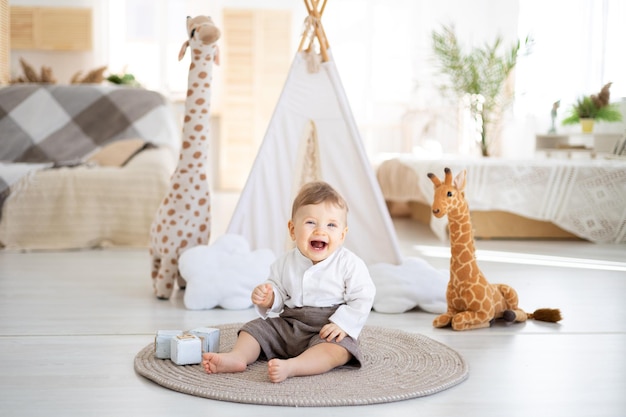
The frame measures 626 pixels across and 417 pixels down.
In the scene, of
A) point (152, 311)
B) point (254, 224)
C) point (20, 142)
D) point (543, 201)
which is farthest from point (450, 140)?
point (152, 311)

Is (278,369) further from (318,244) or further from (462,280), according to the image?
(462,280)

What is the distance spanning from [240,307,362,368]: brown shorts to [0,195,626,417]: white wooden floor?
0.27 metres

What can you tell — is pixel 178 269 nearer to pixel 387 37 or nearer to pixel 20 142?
pixel 20 142

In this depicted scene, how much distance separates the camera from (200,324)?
2.33 meters

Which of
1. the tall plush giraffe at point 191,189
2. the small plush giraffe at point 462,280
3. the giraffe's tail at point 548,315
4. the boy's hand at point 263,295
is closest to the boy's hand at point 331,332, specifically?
the boy's hand at point 263,295

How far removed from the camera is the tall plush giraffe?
2.75m

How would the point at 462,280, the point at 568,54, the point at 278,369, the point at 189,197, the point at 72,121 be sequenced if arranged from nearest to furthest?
1. the point at 278,369
2. the point at 462,280
3. the point at 189,197
4. the point at 72,121
5. the point at 568,54

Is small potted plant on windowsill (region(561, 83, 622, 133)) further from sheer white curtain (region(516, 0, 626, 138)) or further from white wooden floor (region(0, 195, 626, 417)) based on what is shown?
white wooden floor (region(0, 195, 626, 417))

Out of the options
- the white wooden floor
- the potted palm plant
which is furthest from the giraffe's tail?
the potted palm plant

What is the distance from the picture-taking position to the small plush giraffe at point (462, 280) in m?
2.27

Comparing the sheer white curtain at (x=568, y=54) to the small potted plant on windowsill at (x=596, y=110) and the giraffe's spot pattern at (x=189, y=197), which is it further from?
the giraffe's spot pattern at (x=189, y=197)

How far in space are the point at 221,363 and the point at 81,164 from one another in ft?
9.34

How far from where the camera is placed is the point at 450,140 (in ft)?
27.9

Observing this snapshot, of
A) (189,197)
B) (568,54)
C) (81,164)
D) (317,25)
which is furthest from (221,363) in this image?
(568,54)
